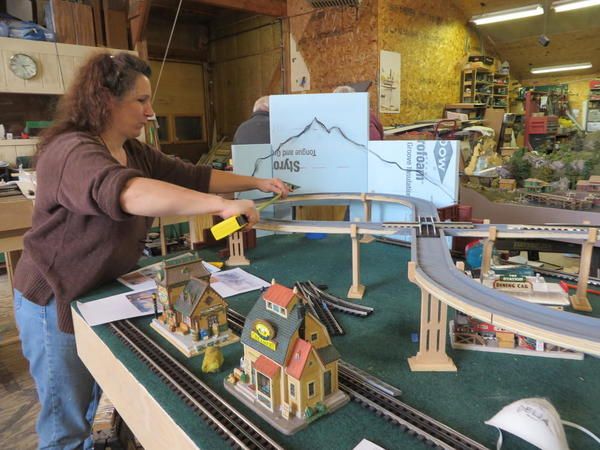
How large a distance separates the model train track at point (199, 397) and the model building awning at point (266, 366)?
0.11m

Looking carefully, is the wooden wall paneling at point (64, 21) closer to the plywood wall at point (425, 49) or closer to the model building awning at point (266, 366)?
the plywood wall at point (425, 49)

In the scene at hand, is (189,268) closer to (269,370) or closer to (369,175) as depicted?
(269,370)

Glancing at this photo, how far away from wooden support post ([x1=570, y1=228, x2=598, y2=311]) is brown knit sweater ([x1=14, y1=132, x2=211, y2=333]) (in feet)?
5.03

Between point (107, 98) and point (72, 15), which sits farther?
point (72, 15)

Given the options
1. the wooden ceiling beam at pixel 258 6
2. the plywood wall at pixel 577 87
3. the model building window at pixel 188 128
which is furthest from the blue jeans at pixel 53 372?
the plywood wall at pixel 577 87

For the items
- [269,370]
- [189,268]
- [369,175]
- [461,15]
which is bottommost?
[269,370]

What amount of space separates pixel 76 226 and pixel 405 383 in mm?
1183

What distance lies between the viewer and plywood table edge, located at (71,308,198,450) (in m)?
1.02

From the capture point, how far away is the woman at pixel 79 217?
129 centimetres

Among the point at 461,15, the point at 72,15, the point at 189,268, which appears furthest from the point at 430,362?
the point at 461,15

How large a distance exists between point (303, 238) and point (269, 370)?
5.85 ft

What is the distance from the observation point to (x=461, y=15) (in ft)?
27.2

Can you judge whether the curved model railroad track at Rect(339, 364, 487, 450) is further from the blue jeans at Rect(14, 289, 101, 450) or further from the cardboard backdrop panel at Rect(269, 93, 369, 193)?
the cardboard backdrop panel at Rect(269, 93, 369, 193)

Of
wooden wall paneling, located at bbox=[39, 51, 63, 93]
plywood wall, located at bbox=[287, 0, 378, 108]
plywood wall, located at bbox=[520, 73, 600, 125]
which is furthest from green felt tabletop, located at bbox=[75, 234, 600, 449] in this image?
plywood wall, located at bbox=[520, 73, 600, 125]
